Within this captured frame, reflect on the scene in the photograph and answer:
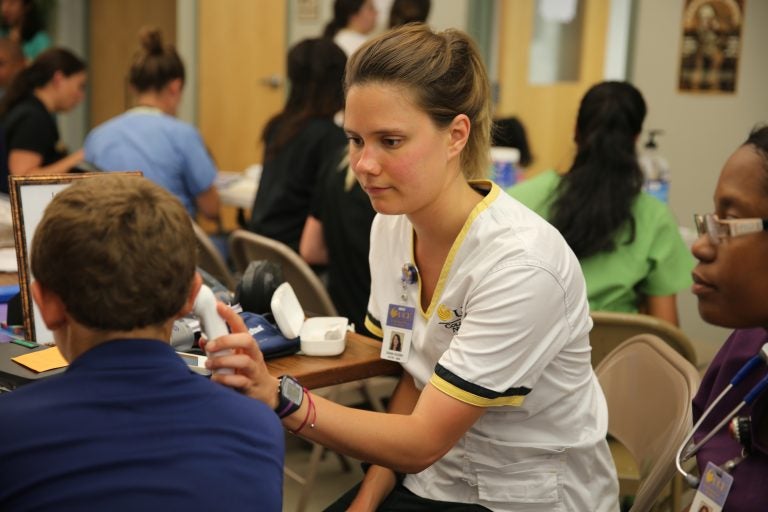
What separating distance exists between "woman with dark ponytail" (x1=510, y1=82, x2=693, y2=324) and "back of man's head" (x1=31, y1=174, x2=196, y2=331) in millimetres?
1608

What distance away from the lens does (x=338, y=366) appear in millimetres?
1581

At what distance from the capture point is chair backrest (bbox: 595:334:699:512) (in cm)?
158

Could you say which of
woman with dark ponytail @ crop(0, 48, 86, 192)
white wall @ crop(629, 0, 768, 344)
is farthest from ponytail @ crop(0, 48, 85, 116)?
white wall @ crop(629, 0, 768, 344)

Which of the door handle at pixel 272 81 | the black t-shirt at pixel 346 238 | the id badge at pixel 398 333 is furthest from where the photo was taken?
the door handle at pixel 272 81

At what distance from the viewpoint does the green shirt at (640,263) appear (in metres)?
2.49

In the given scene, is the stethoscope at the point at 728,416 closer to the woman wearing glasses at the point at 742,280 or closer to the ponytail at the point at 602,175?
the woman wearing glasses at the point at 742,280

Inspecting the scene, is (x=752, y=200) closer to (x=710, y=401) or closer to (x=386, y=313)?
(x=710, y=401)

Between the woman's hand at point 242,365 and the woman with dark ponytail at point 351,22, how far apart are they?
3.93 m

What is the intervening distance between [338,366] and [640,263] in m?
1.22

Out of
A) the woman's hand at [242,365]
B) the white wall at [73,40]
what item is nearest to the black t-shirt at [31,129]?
the woman's hand at [242,365]

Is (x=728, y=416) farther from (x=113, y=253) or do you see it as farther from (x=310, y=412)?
(x=113, y=253)

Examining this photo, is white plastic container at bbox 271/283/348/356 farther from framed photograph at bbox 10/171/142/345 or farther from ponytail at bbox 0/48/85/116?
ponytail at bbox 0/48/85/116

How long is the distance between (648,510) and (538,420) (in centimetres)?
23

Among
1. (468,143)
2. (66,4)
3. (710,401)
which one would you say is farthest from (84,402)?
(66,4)
